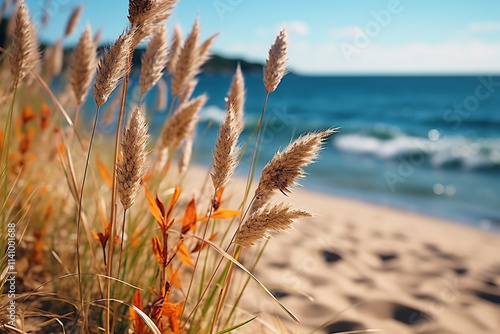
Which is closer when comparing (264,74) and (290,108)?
(264,74)

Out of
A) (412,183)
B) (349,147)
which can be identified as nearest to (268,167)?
(412,183)

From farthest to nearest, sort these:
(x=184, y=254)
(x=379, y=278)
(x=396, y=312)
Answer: (x=379, y=278), (x=396, y=312), (x=184, y=254)

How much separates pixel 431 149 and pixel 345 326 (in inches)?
407

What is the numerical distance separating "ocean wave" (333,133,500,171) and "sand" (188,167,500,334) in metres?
5.59

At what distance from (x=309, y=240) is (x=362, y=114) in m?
20.2

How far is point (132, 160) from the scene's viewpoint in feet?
2.81

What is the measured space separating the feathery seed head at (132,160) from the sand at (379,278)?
681 millimetres

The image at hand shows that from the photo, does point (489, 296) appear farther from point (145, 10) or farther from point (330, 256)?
point (145, 10)

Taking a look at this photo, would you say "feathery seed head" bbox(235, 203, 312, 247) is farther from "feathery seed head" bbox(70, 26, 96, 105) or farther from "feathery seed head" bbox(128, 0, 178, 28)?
"feathery seed head" bbox(70, 26, 96, 105)

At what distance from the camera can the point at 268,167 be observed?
899mm

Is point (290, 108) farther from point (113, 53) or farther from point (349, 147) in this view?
point (113, 53)

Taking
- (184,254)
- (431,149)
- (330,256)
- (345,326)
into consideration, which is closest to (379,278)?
(330,256)

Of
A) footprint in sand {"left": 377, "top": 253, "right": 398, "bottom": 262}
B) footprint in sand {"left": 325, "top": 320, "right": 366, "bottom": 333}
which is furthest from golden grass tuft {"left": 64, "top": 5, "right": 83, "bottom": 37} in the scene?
footprint in sand {"left": 377, "top": 253, "right": 398, "bottom": 262}

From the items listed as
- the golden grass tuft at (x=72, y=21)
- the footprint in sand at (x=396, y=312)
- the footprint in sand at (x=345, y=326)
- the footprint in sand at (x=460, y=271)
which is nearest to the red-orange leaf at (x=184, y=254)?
the footprint in sand at (x=345, y=326)
